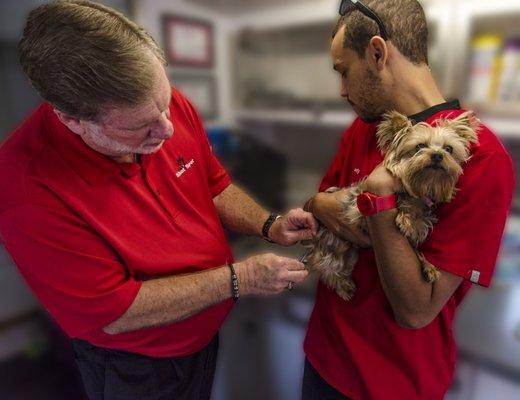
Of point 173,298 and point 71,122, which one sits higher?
point 71,122

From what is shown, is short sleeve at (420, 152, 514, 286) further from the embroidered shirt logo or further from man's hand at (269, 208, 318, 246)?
man's hand at (269, 208, 318, 246)

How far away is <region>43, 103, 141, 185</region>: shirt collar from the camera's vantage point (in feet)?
2.31

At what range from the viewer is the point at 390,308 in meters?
0.75

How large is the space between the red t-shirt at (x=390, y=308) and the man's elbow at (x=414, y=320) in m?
0.06

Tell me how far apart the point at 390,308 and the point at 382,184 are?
27cm

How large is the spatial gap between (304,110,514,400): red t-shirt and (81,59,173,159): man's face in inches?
16.6

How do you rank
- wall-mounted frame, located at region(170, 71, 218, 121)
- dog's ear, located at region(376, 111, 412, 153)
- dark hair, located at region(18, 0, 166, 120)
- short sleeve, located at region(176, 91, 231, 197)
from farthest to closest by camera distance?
1. wall-mounted frame, located at region(170, 71, 218, 121)
2. short sleeve, located at region(176, 91, 231, 197)
3. dog's ear, located at region(376, 111, 412, 153)
4. dark hair, located at region(18, 0, 166, 120)

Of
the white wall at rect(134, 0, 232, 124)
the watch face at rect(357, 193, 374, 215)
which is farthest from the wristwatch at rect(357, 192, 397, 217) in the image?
the white wall at rect(134, 0, 232, 124)

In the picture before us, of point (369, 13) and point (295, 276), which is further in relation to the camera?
point (295, 276)

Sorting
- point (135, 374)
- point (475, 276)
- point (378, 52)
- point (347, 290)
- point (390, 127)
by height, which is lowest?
point (135, 374)

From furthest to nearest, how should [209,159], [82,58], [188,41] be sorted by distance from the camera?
[188,41] < [209,159] < [82,58]

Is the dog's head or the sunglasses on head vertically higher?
the sunglasses on head

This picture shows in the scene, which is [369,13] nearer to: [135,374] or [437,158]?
[437,158]

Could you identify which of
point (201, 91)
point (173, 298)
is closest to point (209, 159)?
point (173, 298)
